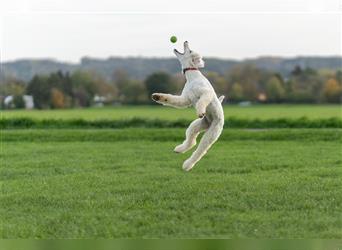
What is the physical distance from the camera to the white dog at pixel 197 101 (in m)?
2.46

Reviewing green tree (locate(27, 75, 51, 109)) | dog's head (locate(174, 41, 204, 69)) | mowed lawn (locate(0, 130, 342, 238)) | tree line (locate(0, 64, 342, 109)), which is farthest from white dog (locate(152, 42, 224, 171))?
green tree (locate(27, 75, 51, 109))

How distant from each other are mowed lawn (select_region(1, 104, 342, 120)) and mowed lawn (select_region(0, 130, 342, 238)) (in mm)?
1230

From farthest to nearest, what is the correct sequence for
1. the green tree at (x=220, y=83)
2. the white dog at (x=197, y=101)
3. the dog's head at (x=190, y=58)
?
the green tree at (x=220, y=83), the dog's head at (x=190, y=58), the white dog at (x=197, y=101)

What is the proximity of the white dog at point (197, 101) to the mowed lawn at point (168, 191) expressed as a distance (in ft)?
1.63

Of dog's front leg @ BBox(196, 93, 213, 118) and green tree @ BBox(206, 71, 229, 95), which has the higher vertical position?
dog's front leg @ BBox(196, 93, 213, 118)

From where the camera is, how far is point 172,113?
7859mm

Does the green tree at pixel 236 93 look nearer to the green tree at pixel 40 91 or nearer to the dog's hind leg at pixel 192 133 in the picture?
the green tree at pixel 40 91

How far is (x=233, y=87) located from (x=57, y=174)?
11.2ft

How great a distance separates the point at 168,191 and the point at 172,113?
4.22 m

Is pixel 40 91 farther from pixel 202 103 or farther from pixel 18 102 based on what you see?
pixel 202 103

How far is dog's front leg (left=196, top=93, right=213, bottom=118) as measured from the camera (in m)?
2.43

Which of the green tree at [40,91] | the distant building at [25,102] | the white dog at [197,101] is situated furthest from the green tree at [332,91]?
the white dog at [197,101]

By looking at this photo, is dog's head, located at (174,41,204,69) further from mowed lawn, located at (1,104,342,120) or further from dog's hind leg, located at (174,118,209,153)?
mowed lawn, located at (1,104,342,120)

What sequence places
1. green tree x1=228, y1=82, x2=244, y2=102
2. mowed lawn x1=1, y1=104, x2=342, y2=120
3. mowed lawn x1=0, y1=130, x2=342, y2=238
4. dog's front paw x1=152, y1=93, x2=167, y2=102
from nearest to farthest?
dog's front paw x1=152, y1=93, x2=167, y2=102, mowed lawn x1=0, y1=130, x2=342, y2=238, green tree x1=228, y1=82, x2=244, y2=102, mowed lawn x1=1, y1=104, x2=342, y2=120
